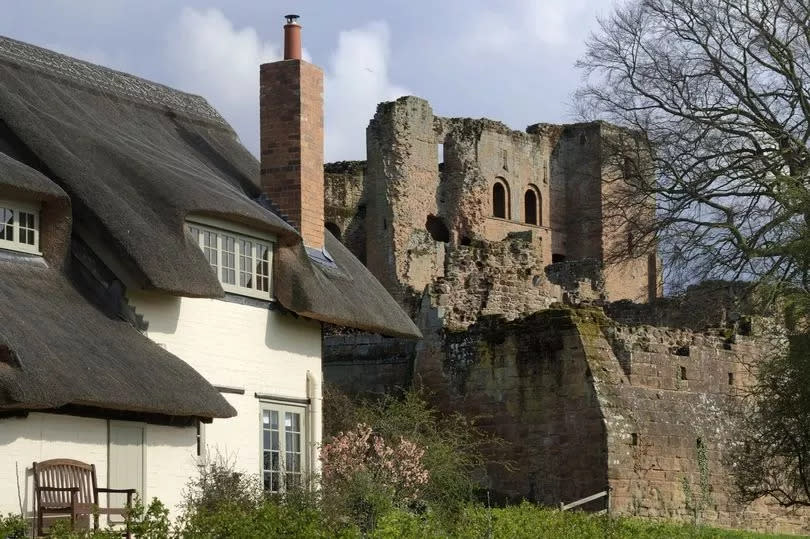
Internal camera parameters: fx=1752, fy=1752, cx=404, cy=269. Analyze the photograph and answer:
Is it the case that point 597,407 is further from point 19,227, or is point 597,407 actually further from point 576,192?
point 576,192

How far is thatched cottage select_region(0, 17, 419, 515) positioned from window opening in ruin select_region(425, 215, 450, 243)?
31785 mm

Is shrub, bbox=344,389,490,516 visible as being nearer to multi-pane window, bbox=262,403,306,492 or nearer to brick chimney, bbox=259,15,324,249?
multi-pane window, bbox=262,403,306,492

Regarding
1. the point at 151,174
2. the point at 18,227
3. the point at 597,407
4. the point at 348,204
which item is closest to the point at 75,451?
the point at 18,227

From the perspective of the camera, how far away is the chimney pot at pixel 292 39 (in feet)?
79.4

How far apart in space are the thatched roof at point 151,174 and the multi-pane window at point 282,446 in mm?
1327

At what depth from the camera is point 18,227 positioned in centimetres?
1897

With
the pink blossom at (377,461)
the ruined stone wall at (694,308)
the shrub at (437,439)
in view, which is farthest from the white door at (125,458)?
the ruined stone wall at (694,308)

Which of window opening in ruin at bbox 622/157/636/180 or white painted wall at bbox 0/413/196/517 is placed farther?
window opening in ruin at bbox 622/157/636/180

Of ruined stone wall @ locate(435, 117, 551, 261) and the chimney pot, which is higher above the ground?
ruined stone wall @ locate(435, 117, 551, 261)

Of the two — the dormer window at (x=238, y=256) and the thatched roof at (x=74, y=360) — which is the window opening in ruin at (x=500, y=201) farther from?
the thatched roof at (x=74, y=360)

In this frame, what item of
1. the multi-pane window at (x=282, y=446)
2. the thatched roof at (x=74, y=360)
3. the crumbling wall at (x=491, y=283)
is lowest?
the multi-pane window at (x=282, y=446)

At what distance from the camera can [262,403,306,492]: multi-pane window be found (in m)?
21.8

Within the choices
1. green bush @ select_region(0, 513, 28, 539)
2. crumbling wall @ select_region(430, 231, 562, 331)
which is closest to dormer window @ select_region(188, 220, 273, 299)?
green bush @ select_region(0, 513, 28, 539)

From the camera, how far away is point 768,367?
24.6 metres
